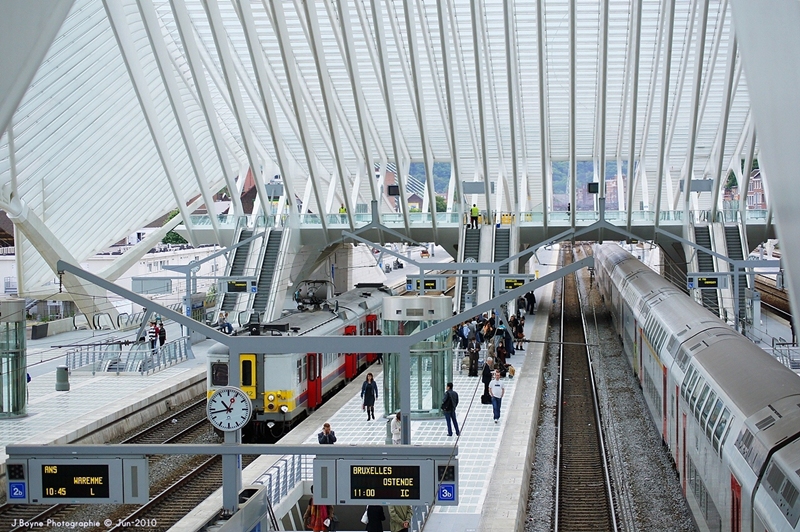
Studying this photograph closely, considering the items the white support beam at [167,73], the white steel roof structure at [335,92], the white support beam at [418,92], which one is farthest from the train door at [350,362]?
the white support beam at [167,73]

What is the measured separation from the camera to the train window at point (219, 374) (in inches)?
765

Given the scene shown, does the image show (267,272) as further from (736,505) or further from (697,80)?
(736,505)

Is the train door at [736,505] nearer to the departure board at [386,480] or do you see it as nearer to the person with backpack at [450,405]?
the departure board at [386,480]

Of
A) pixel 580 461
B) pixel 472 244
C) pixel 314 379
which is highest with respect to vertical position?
pixel 472 244

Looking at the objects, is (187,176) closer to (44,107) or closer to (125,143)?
(125,143)

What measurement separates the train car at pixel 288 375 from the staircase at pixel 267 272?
42.0 feet

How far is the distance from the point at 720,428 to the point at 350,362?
17249 millimetres

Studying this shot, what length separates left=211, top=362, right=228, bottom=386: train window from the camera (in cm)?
1944

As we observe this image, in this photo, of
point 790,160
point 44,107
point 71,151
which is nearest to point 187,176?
point 71,151

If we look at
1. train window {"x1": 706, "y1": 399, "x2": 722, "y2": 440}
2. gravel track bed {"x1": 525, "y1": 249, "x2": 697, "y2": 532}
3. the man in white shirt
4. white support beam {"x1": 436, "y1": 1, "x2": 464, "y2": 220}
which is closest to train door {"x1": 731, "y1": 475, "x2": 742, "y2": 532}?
train window {"x1": 706, "y1": 399, "x2": 722, "y2": 440}

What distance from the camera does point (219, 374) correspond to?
1955 cm

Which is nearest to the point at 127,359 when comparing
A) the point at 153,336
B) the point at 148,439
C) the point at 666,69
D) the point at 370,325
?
the point at 153,336

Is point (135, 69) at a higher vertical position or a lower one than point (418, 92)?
higher

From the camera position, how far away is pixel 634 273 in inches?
1131
